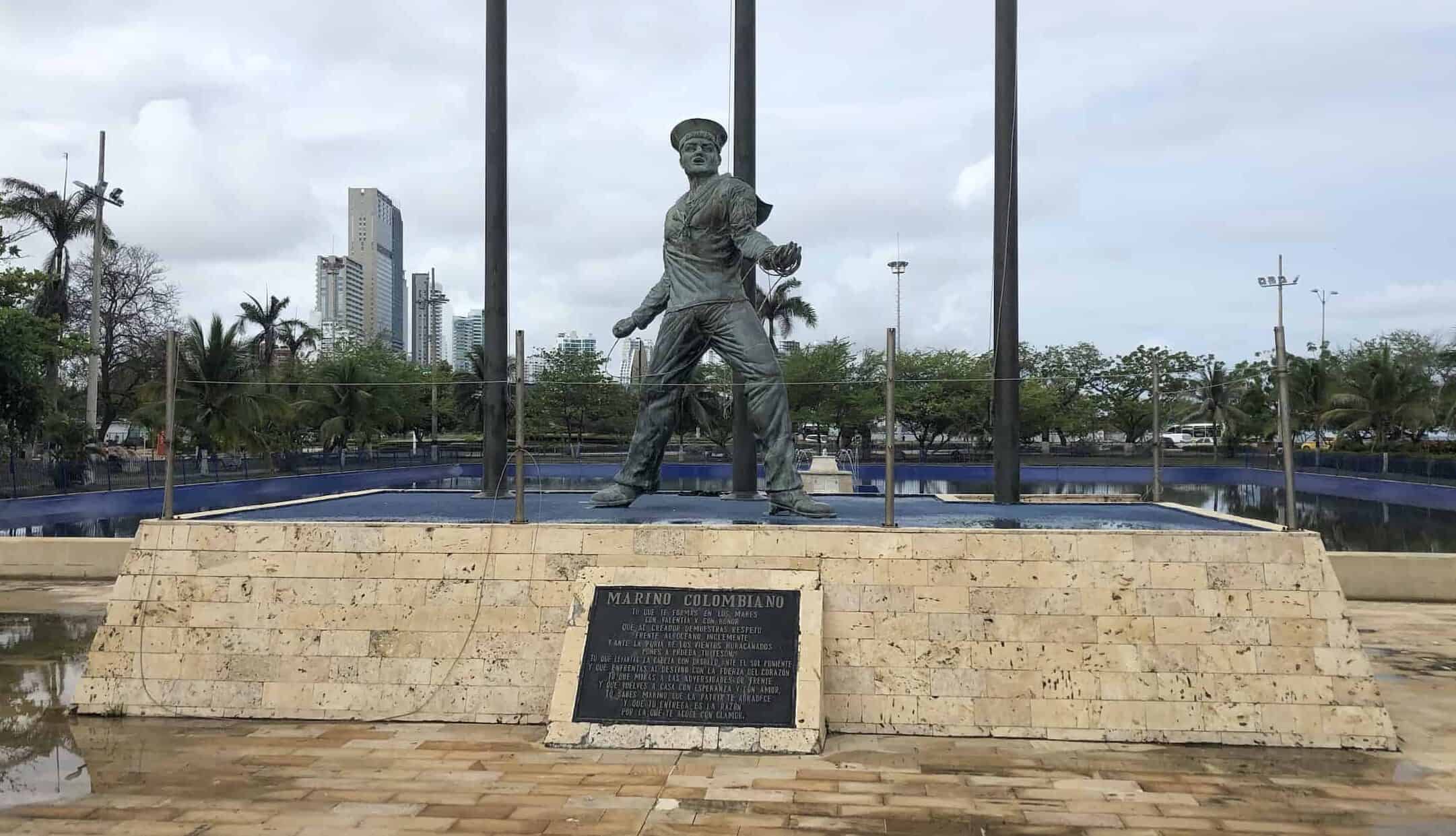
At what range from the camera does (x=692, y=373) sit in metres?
8.14

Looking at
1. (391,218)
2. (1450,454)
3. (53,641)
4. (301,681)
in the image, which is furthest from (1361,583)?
(391,218)

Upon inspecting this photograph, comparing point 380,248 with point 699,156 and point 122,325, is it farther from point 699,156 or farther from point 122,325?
point 699,156

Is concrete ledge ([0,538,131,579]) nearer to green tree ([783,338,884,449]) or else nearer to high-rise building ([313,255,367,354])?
green tree ([783,338,884,449])

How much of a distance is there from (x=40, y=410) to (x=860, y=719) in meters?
18.0

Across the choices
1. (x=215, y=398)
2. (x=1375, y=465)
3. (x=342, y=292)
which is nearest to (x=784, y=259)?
(x=215, y=398)

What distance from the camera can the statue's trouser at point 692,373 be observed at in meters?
7.47

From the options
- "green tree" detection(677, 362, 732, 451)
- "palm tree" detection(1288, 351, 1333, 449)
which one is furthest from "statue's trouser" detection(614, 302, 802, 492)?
"palm tree" detection(1288, 351, 1333, 449)

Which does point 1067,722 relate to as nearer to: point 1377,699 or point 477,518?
point 1377,699

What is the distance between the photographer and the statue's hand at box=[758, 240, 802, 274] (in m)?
6.96

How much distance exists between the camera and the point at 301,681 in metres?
6.36

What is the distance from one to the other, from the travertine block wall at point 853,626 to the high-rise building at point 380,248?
124639mm

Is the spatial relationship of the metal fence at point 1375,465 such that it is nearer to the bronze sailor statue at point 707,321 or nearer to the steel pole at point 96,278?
the bronze sailor statue at point 707,321

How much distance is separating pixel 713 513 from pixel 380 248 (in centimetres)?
13290

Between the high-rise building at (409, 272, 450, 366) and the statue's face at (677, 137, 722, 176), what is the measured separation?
44196 millimetres
